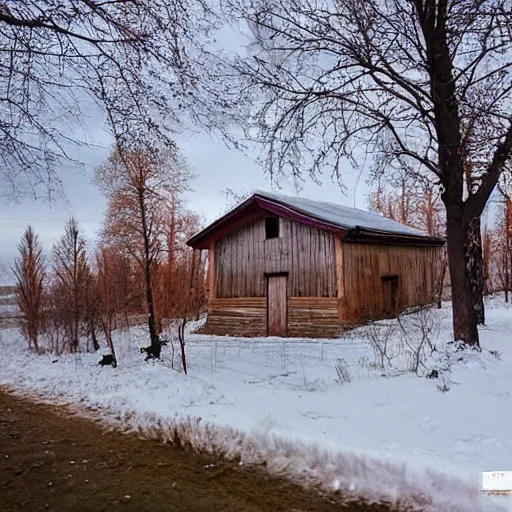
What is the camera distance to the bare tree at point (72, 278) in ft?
44.8

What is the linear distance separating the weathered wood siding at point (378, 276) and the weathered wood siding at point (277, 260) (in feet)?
2.43

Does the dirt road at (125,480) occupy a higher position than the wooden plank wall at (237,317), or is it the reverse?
the wooden plank wall at (237,317)

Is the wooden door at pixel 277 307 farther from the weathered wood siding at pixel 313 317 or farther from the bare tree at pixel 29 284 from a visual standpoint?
the bare tree at pixel 29 284

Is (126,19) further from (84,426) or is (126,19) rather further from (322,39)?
(84,426)

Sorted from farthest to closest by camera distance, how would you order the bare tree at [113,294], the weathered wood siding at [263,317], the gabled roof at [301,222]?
the weathered wood siding at [263,317]
the gabled roof at [301,222]
the bare tree at [113,294]

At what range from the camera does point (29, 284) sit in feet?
54.5

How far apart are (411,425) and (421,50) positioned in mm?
6624

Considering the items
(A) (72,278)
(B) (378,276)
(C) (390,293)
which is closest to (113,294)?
(A) (72,278)

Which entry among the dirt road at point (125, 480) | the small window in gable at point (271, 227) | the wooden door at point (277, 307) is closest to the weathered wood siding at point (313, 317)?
the wooden door at point (277, 307)

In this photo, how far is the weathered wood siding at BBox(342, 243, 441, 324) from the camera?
1372 centimetres

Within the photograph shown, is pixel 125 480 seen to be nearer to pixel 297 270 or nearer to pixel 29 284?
pixel 297 270

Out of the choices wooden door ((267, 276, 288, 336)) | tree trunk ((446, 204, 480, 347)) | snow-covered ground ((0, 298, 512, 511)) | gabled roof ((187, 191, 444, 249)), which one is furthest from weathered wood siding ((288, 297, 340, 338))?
tree trunk ((446, 204, 480, 347))

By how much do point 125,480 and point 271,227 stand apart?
1206cm

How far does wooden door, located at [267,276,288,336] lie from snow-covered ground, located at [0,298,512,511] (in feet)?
14.8
